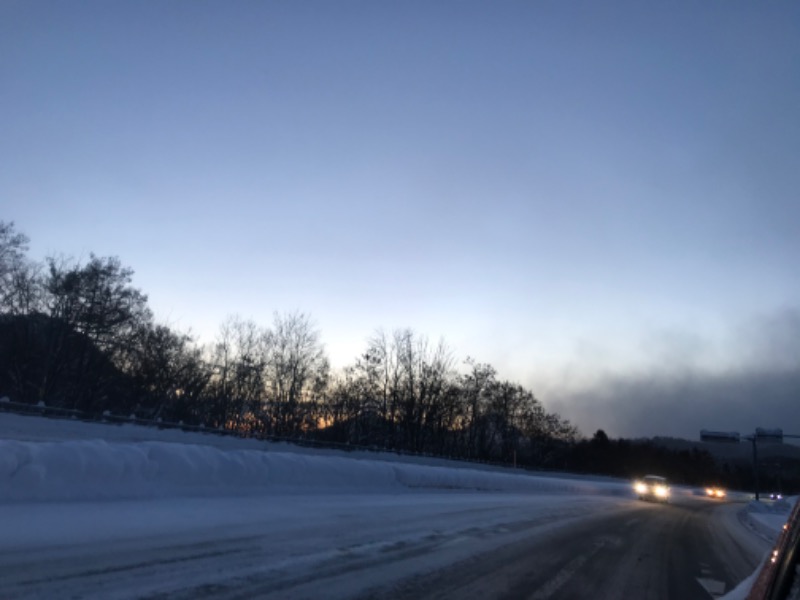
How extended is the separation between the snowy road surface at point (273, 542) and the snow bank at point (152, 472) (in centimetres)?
3

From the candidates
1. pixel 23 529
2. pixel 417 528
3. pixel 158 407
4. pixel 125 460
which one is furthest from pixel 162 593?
pixel 158 407

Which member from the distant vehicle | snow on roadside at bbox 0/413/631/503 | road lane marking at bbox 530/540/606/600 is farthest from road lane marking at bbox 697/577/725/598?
the distant vehicle

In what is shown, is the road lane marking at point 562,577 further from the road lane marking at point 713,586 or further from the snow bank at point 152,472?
the snow bank at point 152,472

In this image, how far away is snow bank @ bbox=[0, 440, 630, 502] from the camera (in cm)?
1125

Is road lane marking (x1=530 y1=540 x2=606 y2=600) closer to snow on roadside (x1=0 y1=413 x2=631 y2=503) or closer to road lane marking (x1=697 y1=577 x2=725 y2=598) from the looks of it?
road lane marking (x1=697 y1=577 x2=725 y2=598)

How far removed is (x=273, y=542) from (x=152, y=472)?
19.7ft

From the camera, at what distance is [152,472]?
45.5 feet

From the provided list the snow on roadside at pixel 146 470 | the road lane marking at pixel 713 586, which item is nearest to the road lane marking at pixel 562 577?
the road lane marking at pixel 713 586

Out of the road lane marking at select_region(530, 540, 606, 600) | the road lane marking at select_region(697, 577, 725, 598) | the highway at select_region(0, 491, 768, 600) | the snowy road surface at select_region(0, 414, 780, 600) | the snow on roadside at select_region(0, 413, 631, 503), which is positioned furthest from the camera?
the snow on roadside at select_region(0, 413, 631, 503)

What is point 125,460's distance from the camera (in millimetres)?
13328

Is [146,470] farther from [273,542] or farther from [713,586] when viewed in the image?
[713,586]

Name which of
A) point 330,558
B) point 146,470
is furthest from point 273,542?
point 146,470

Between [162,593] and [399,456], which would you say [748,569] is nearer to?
[162,593]

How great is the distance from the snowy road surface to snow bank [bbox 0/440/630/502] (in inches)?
1.3
